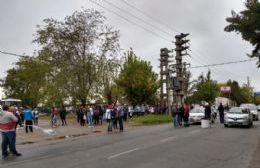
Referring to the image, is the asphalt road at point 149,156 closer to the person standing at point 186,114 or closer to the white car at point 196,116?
the person standing at point 186,114

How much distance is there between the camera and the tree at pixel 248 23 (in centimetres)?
2195

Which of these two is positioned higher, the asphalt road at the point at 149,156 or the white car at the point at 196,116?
the white car at the point at 196,116

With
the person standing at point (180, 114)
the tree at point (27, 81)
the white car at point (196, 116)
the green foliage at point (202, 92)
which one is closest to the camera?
the person standing at point (180, 114)

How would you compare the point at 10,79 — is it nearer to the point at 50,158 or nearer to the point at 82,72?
the point at 82,72

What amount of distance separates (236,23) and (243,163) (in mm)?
10324

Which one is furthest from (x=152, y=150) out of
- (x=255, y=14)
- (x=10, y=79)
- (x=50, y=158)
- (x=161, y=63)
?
(x=10, y=79)

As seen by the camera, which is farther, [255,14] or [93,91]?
[93,91]

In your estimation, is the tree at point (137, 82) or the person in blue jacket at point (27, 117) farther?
the tree at point (137, 82)

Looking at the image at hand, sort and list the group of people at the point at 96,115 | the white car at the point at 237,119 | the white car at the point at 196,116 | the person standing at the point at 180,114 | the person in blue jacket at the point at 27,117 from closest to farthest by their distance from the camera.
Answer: the person in blue jacket at the point at 27,117, the group of people at the point at 96,115, the white car at the point at 237,119, the person standing at the point at 180,114, the white car at the point at 196,116

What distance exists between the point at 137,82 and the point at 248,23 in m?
35.9

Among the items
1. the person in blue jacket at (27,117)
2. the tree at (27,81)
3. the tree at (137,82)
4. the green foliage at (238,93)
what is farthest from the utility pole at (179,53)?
the green foliage at (238,93)

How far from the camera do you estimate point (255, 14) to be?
21906mm

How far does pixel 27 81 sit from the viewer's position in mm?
67625

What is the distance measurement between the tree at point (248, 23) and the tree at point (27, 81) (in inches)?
1290
